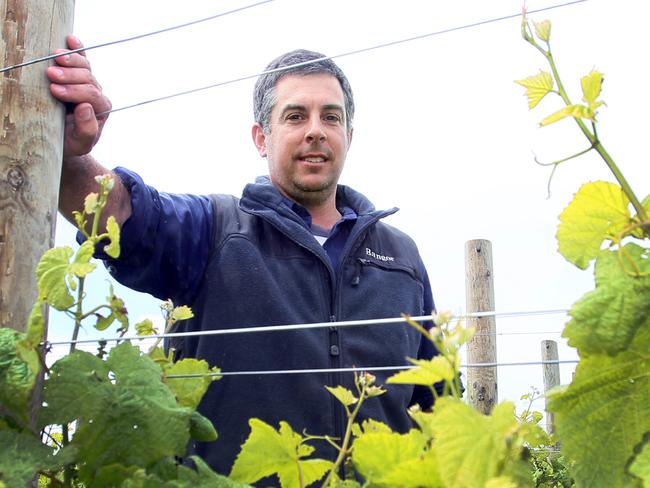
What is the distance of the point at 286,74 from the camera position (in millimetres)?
3287

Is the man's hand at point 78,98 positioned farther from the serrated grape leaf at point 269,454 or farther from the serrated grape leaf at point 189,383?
the serrated grape leaf at point 269,454

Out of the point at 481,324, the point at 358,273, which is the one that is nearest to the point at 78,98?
the point at 358,273

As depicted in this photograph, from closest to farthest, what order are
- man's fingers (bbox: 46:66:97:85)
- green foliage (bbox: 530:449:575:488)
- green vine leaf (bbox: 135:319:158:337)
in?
green vine leaf (bbox: 135:319:158:337) → man's fingers (bbox: 46:66:97:85) → green foliage (bbox: 530:449:575:488)

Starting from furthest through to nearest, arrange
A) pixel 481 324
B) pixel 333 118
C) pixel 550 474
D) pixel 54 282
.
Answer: pixel 481 324 → pixel 550 474 → pixel 333 118 → pixel 54 282

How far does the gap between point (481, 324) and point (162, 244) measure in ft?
13.6

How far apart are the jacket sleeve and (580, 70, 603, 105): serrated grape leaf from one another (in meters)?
1.86

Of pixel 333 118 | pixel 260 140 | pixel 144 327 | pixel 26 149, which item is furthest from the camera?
pixel 260 140

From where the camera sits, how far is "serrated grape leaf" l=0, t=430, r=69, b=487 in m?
0.96


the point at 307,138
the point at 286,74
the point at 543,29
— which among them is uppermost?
the point at 286,74

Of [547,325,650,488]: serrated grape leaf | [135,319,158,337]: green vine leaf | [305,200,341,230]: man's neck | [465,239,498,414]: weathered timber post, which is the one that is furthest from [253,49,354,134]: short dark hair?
[465,239,498,414]: weathered timber post

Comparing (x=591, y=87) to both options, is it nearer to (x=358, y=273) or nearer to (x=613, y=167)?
(x=613, y=167)

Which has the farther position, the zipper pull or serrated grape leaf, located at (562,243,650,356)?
the zipper pull

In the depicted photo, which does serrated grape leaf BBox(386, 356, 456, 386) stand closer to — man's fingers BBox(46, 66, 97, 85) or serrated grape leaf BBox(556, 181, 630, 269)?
serrated grape leaf BBox(556, 181, 630, 269)

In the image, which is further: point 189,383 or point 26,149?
point 26,149
